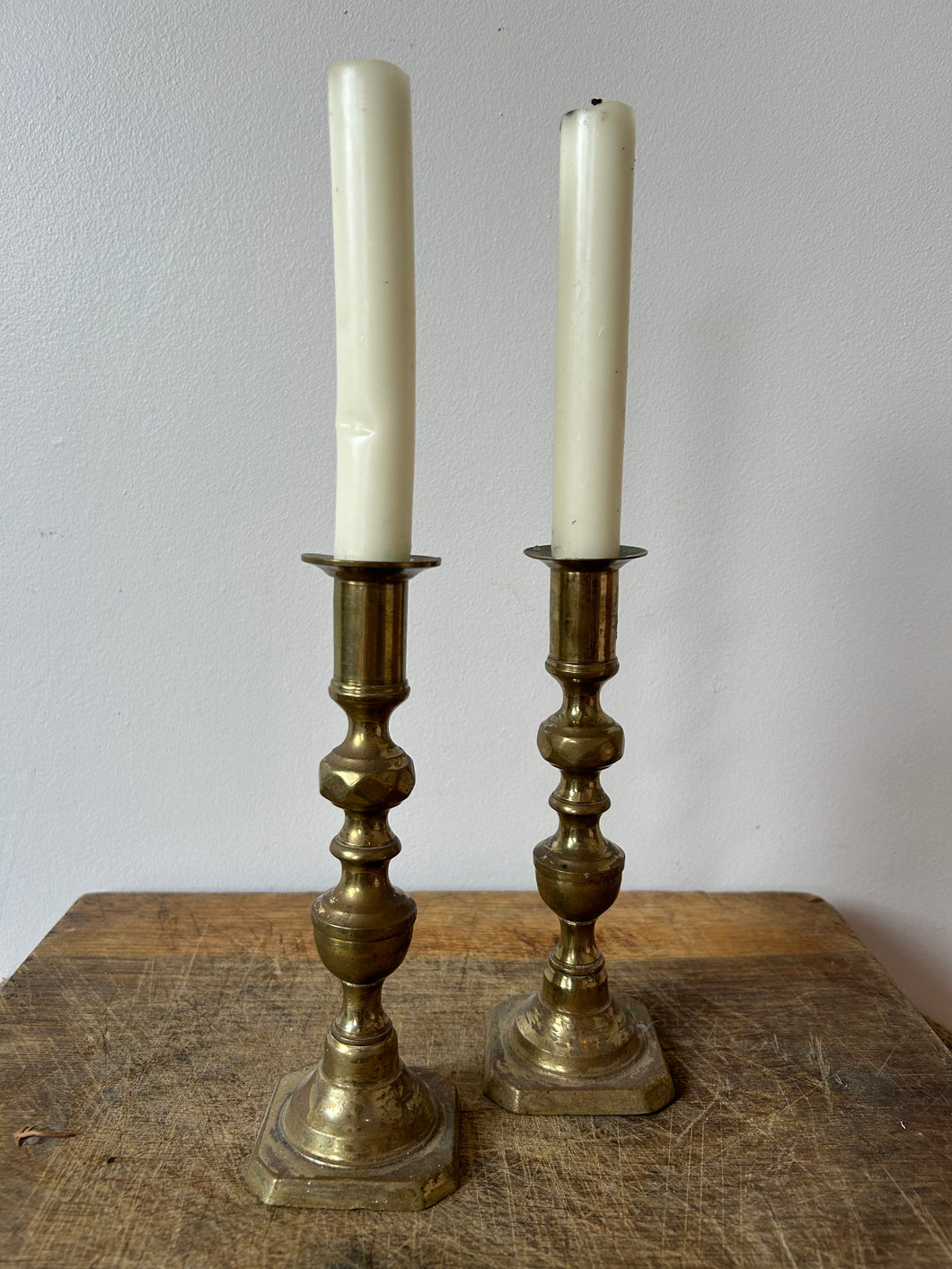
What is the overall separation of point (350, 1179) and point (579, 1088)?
135 millimetres

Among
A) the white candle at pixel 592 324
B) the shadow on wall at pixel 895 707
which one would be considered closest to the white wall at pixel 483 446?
the shadow on wall at pixel 895 707

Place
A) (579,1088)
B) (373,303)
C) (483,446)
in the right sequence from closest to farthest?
(373,303), (579,1088), (483,446)

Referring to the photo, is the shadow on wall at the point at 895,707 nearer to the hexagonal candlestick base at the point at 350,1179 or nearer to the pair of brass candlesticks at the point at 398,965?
the pair of brass candlesticks at the point at 398,965

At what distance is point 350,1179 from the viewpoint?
427 mm

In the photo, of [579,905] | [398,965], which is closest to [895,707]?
[579,905]

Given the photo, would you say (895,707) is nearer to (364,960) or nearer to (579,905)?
(579,905)

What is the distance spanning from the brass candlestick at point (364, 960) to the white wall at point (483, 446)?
0.31m

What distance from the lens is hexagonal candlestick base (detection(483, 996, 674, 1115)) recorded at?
49 cm

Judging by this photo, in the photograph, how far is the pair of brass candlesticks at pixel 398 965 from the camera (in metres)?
0.42

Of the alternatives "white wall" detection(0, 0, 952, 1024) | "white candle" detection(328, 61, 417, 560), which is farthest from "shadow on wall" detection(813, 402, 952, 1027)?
"white candle" detection(328, 61, 417, 560)

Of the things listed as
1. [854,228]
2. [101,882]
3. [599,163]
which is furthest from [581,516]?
[101,882]

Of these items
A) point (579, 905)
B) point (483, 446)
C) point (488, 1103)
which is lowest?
point (488, 1103)

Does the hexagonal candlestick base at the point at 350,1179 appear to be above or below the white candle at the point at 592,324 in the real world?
below

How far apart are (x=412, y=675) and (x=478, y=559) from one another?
109 millimetres
